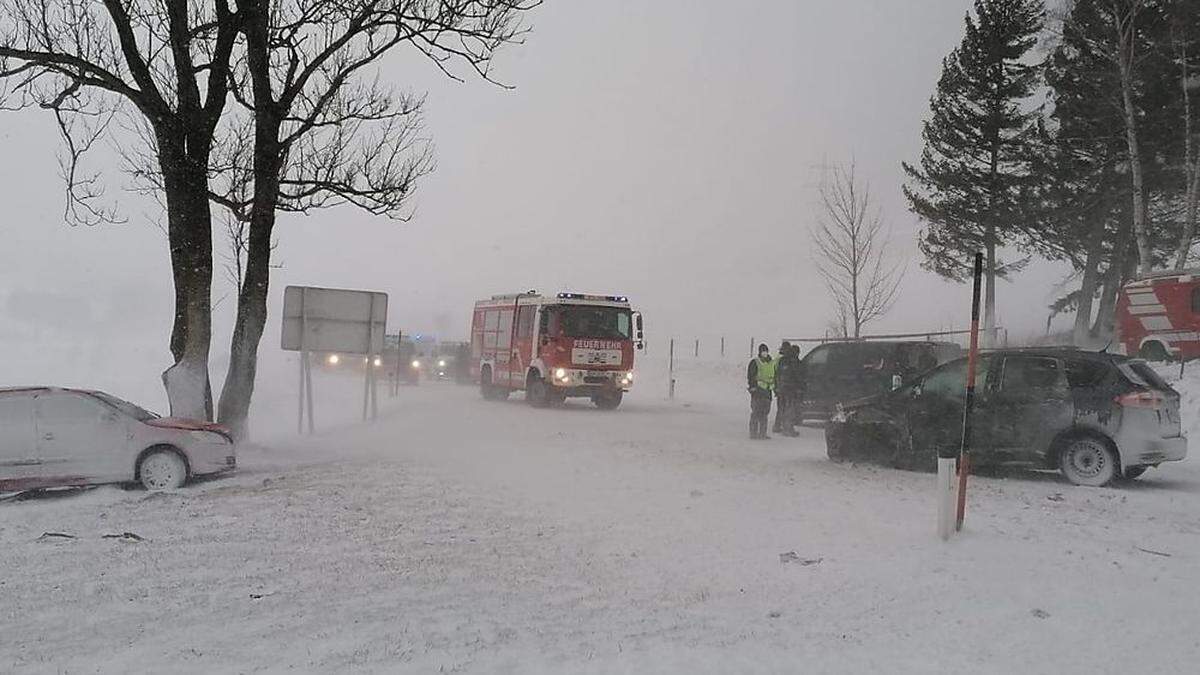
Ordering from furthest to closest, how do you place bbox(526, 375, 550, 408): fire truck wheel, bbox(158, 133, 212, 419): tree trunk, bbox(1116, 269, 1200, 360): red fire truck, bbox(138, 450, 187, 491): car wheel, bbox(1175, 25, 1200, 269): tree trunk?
bbox(1175, 25, 1200, 269): tree trunk
bbox(526, 375, 550, 408): fire truck wheel
bbox(1116, 269, 1200, 360): red fire truck
bbox(158, 133, 212, 419): tree trunk
bbox(138, 450, 187, 491): car wheel

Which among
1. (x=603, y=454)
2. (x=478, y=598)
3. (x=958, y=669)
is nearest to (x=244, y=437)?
(x=603, y=454)

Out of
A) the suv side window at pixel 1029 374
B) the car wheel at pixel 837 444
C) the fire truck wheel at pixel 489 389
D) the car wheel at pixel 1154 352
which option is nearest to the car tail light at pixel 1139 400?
the suv side window at pixel 1029 374

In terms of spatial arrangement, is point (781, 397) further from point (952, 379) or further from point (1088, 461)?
point (1088, 461)

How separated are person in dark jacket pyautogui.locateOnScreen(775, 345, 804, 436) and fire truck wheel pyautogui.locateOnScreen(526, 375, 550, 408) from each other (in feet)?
21.0

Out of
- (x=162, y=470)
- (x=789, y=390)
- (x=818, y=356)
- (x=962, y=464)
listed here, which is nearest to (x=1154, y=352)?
(x=818, y=356)

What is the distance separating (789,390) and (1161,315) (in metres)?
11.3

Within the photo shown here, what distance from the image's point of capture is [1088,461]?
10594 mm

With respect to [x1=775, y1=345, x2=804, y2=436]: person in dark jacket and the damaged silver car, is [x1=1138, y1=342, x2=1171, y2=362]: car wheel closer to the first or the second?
[x1=775, y1=345, x2=804, y2=436]: person in dark jacket

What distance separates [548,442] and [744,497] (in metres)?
5.62

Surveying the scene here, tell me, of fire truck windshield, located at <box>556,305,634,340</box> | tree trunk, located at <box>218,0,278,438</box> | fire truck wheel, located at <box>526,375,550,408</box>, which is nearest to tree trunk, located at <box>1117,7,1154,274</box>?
fire truck windshield, located at <box>556,305,634,340</box>

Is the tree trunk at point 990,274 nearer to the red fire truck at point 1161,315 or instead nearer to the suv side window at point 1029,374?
the red fire truck at point 1161,315

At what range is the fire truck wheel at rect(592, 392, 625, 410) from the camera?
22.6 metres

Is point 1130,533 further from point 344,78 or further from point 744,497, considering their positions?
point 344,78

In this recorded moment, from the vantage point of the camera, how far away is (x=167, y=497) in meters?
9.90
